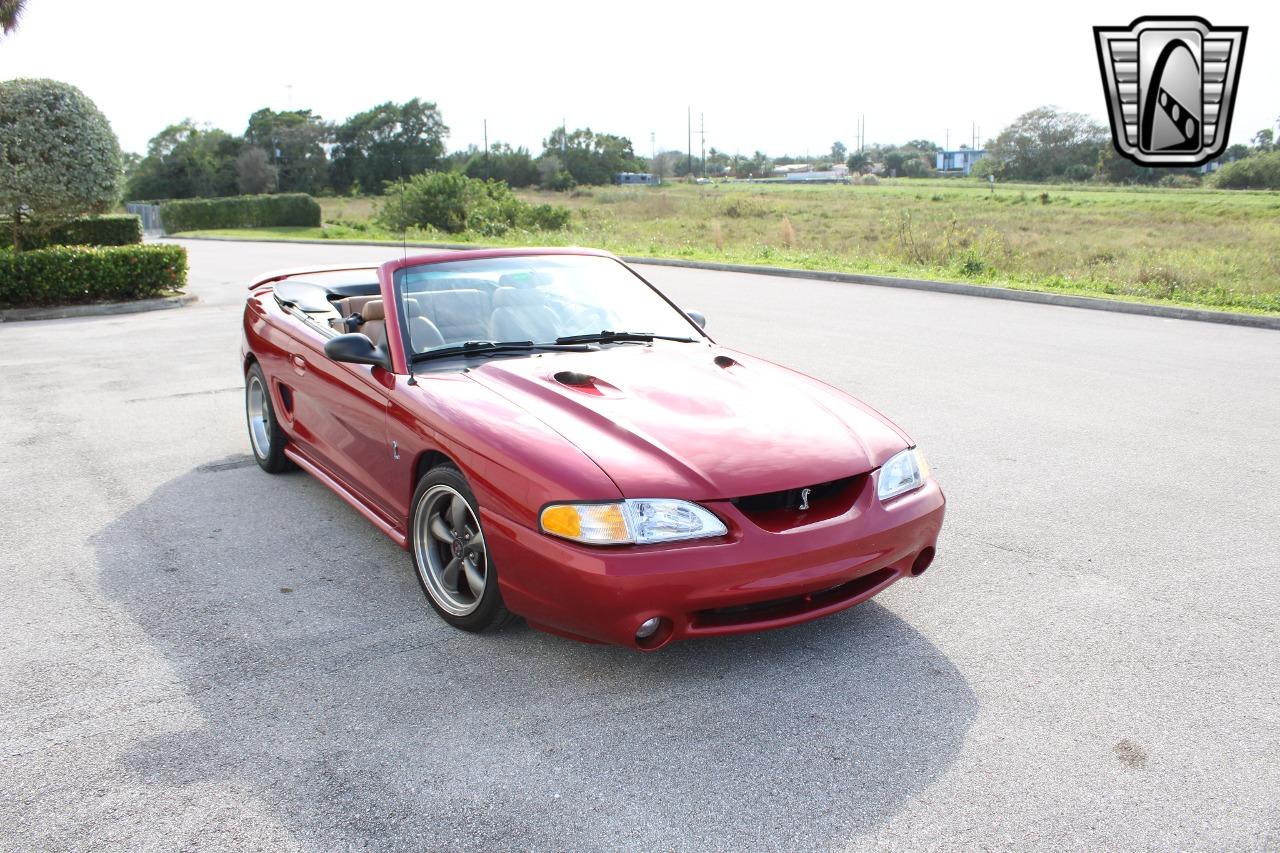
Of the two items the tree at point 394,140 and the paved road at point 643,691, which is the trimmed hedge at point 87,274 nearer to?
the paved road at point 643,691

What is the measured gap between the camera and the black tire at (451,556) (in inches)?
146

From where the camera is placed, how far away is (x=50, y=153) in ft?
53.5

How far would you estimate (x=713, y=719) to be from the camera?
3262 mm

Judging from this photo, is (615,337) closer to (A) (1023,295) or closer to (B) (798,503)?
(B) (798,503)

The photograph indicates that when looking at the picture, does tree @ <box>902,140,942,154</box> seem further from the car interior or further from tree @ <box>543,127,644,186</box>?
the car interior

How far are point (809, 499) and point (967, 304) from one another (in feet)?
39.2

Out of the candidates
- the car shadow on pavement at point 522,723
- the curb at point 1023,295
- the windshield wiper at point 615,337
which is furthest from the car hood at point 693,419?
the curb at point 1023,295

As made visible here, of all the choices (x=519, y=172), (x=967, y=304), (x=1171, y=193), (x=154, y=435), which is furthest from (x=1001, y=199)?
(x=154, y=435)

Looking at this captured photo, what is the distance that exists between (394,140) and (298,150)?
8.54 metres

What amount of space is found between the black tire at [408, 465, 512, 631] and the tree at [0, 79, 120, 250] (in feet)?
50.8

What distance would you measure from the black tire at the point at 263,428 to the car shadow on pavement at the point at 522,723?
1566 mm

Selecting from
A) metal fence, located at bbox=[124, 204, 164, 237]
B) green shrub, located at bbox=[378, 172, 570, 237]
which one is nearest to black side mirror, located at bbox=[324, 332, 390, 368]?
green shrub, located at bbox=[378, 172, 570, 237]

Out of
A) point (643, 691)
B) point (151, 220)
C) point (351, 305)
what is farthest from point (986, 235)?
point (151, 220)

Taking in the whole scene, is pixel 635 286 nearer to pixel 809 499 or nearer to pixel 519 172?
pixel 809 499
